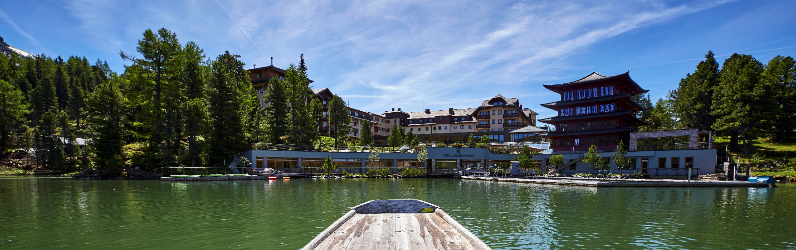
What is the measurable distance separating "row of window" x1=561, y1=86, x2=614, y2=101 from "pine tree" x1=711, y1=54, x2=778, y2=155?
15.2 meters

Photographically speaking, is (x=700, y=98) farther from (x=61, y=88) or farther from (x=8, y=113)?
(x=61, y=88)

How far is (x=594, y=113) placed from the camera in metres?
64.1

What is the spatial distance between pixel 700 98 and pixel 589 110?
60.6ft

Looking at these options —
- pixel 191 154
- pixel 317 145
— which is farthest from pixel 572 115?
pixel 191 154

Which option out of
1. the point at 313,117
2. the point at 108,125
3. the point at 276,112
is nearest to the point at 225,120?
the point at 276,112

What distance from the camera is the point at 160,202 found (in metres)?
24.1

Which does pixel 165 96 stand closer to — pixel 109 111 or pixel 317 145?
pixel 109 111

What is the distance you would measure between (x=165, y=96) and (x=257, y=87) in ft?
102

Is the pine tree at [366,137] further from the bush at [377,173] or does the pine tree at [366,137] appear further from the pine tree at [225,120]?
the pine tree at [225,120]

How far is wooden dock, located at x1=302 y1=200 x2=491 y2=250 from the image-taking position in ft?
22.4

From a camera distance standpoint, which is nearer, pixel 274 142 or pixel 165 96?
pixel 165 96

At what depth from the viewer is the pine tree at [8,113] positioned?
75688mm

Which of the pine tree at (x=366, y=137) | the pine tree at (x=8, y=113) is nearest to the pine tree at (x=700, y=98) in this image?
the pine tree at (x=366, y=137)

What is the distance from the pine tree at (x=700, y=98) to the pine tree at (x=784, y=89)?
6751 mm
